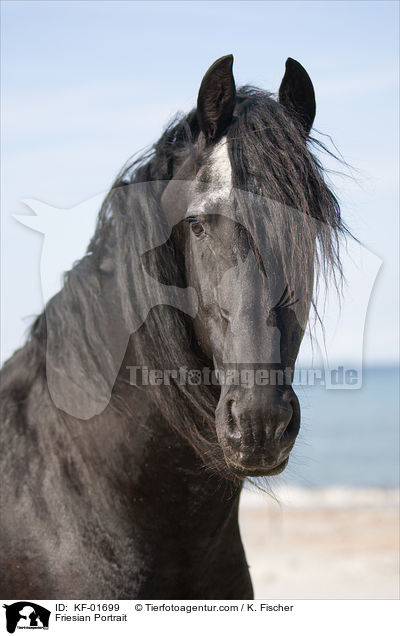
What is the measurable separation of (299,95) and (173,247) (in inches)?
27.0

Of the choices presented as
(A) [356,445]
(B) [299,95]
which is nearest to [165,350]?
(B) [299,95]

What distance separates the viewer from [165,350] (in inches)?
82.4

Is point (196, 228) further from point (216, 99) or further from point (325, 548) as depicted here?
point (325, 548)

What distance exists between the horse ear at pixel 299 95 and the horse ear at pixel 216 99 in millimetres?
212

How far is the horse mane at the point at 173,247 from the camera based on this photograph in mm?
1914

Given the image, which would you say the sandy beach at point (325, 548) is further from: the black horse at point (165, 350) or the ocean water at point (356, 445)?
the black horse at point (165, 350)

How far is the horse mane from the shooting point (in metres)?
1.91

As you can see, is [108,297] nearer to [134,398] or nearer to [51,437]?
[134,398]

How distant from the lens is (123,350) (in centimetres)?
217

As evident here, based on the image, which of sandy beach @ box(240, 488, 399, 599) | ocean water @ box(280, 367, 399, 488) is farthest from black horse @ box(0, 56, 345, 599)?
ocean water @ box(280, 367, 399, 488)

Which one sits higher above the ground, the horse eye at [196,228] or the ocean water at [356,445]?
the horse eye at [196,228]

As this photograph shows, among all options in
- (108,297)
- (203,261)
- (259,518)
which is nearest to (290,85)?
(203,261)

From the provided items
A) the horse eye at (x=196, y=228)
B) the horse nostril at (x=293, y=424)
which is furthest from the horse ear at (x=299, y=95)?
the horse nostril at (x=293, y=424)
